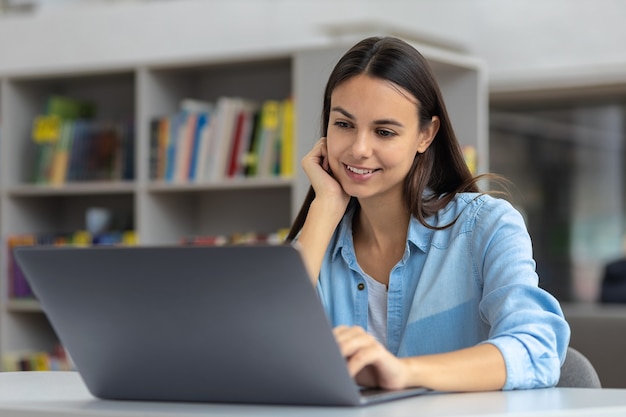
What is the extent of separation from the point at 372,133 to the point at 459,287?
295mm

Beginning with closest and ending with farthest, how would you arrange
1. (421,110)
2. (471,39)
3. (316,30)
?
(421,110), (316,30), (471,39)

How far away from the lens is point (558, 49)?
508 centimetres

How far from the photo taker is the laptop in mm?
1052

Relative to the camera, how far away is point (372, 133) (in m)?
1.74

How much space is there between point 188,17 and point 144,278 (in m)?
4.13

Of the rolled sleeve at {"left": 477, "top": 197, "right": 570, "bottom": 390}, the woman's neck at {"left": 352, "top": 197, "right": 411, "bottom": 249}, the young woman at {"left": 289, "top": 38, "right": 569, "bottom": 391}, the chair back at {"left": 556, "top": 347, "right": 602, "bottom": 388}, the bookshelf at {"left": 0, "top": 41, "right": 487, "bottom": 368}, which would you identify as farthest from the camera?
the bookshelf at {"left": 0, "top": 41, "right": 487, "bottom": 368}

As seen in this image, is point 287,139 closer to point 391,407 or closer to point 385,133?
point 385,133

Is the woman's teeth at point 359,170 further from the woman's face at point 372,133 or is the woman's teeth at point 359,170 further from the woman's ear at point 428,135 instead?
the woman's ear at point 428,135

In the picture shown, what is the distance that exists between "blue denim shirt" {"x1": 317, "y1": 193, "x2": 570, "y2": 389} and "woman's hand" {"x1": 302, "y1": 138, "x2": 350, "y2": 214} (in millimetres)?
58

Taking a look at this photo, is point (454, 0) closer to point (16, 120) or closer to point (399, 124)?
point (16, 120)

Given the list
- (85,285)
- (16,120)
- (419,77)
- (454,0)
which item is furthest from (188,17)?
(85,285)

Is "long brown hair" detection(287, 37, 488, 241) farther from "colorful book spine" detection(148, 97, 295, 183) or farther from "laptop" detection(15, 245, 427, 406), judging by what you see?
"colorful book spine" detection(148, 97, 295, 183)

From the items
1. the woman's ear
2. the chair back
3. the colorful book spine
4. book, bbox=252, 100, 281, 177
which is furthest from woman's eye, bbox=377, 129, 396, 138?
book, bbox=252, 100, 281, 177

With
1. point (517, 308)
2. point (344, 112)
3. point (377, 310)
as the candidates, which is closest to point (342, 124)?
point (344, 112)
